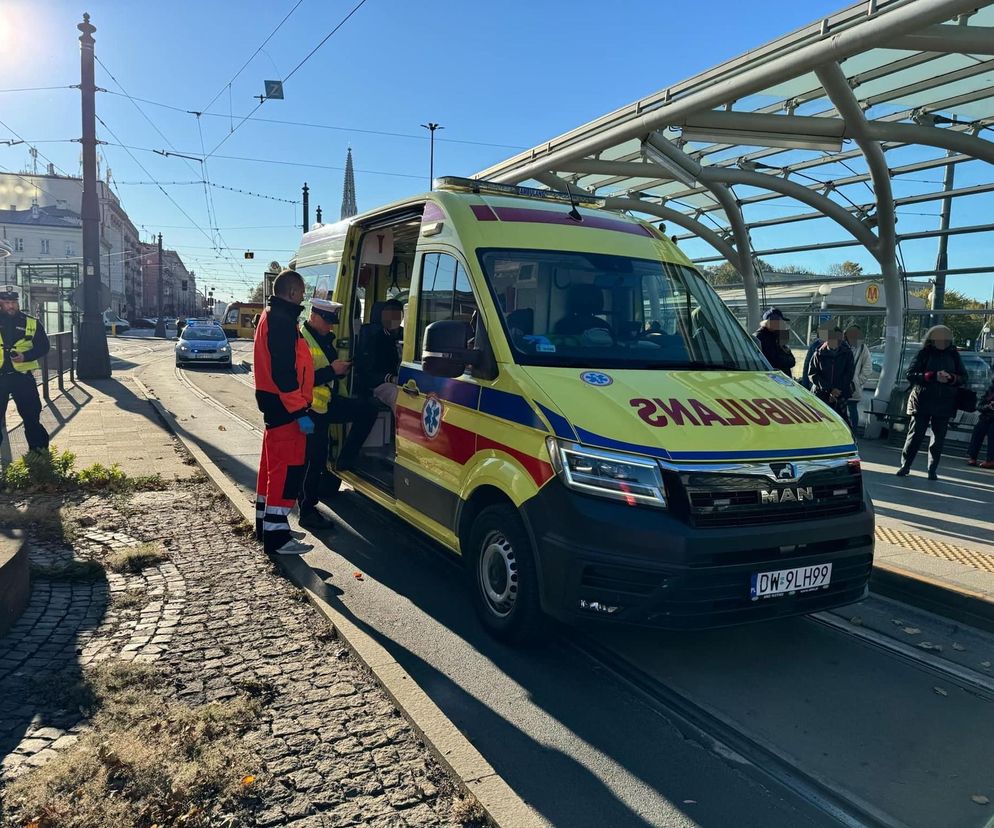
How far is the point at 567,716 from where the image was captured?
3584 millimetres

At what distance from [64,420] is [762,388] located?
11.3m

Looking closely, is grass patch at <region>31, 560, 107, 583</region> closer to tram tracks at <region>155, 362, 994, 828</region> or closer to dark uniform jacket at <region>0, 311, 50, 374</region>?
tram tracks at <region>155, 362, 994, 828</region>

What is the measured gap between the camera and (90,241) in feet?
59.0

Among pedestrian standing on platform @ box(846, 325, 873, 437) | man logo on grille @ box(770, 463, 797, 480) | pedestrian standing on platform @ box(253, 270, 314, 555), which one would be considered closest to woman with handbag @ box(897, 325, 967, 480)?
pedestrian standing on platform @ box(846, 325, 873, 437)

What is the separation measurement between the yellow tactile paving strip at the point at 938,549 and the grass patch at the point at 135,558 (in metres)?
5.75

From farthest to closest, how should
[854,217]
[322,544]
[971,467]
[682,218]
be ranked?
[682,218] < [854,217] < [971,467] < [322,544]

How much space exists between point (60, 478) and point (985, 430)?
11217mm

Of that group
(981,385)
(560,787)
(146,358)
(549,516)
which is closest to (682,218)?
(981,385)

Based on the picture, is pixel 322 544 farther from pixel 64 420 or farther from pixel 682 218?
pixel 682 218

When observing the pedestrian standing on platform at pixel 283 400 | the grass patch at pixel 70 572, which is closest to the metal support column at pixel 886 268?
the pedestrian standing on platform at pixel 283 400

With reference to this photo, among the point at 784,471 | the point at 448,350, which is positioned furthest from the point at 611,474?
the point at 448,350

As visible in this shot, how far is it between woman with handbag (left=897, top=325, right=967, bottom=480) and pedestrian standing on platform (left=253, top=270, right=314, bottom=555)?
271 inches

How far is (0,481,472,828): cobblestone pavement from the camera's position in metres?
2.85

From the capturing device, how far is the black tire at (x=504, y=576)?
3.99m
